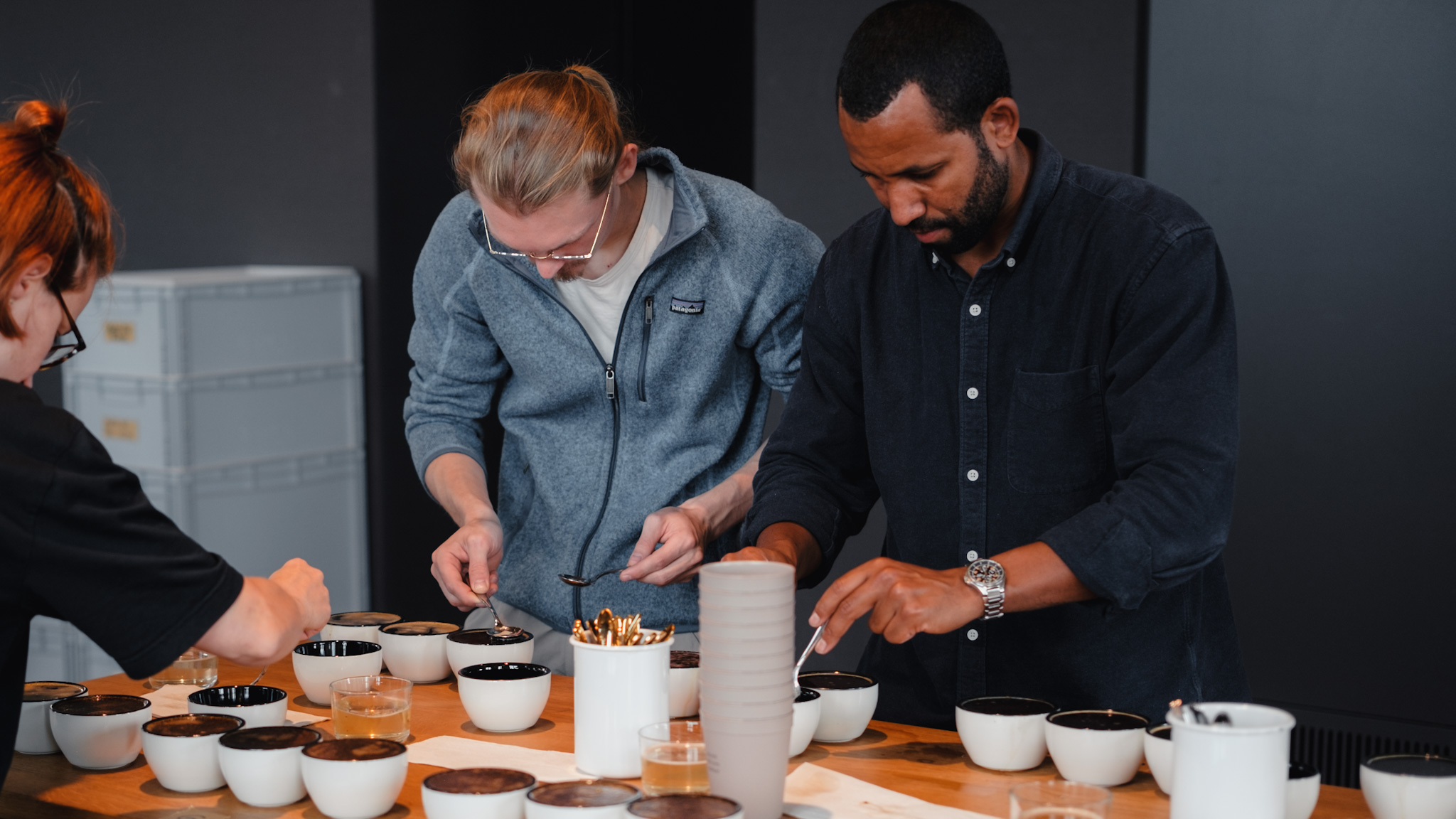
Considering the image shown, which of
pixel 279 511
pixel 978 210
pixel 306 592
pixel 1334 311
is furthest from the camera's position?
pixel 279 511

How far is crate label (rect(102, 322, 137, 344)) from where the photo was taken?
3881mm

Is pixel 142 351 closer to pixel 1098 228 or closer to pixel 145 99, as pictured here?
pixel 145 99

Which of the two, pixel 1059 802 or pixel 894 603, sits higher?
pixel 894 603

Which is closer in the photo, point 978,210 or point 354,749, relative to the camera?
point 354,749

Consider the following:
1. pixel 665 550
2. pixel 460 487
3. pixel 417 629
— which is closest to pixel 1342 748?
pixel 665 550

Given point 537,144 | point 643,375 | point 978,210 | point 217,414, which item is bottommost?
point 217,414

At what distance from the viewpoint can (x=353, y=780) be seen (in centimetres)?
143

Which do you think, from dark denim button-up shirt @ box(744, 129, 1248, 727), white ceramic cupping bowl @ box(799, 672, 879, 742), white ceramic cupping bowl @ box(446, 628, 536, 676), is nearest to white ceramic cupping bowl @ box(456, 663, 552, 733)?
white ceramic cupping bowl @ box(446, 628, 536, 676)

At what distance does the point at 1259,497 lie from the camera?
323 centimetres

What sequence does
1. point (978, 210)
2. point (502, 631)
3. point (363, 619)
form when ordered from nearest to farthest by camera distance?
point (978, 210), point (502, 631), point (363, 619)

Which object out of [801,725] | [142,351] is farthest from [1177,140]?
[142,351]

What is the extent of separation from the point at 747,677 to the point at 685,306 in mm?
1079

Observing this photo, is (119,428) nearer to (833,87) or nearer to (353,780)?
(833,87)

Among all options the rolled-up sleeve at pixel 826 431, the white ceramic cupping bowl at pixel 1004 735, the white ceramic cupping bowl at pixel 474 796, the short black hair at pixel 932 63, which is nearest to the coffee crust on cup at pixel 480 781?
the white ceramic cupping bowl at pixel 474 796
